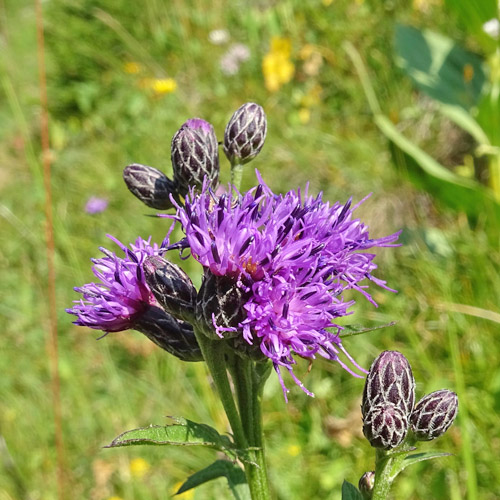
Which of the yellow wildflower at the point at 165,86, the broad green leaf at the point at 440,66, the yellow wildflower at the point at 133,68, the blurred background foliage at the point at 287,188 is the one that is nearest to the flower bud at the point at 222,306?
the blurred background foliage at the point at 287,188

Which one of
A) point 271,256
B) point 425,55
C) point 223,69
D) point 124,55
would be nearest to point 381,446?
point 271,256

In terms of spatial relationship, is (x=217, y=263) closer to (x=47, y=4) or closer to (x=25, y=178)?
(x=25, y=178)

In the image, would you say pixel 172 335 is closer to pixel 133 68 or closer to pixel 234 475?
pixel 234 475

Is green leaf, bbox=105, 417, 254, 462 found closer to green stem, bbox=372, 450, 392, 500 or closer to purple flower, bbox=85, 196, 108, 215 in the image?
green stem, bbox=372, 450, 392, 500

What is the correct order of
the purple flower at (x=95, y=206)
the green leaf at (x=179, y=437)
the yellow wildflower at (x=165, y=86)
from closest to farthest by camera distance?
the green leaf at (x=179, y=437) → the purple flower at (x=95, y=206) → the yellow wildflower at (x=165, y=86)

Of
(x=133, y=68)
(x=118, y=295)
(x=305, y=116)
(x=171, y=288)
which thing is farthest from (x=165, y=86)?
(x=171, y=288)

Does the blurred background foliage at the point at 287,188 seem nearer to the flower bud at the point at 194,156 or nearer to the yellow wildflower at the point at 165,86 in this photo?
the yellow wildflower at the point at 165,86

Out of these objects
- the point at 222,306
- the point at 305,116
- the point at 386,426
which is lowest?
the point at 386,426
